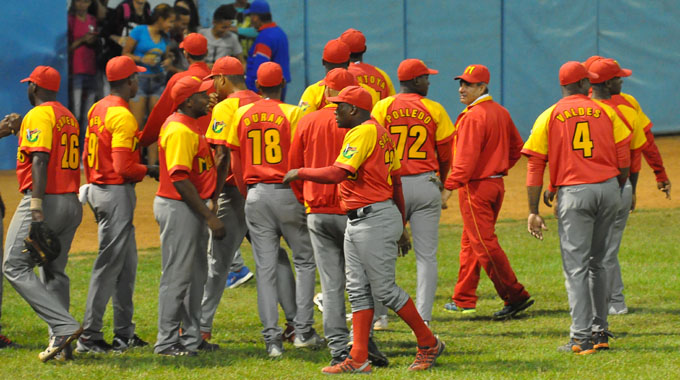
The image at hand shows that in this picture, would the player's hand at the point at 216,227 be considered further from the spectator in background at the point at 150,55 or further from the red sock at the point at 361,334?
the spectator in background at the point at 150,55

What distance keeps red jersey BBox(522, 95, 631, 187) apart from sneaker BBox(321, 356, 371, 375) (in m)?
1.98

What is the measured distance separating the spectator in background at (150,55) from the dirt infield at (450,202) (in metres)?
1.48

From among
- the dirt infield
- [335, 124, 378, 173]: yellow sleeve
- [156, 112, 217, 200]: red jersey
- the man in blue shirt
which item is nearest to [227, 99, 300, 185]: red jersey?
[156, 112, 217, 200]: red jersey

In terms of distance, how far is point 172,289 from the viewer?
726 centimetres

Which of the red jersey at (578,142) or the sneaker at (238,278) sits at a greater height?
the red jersey at (578,142)

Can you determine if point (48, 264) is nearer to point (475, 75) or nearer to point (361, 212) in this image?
point (361, 212)

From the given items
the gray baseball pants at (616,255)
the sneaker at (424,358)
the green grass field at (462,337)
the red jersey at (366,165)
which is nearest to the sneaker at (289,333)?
the green grass field at (462,337)

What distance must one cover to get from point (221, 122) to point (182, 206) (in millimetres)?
840

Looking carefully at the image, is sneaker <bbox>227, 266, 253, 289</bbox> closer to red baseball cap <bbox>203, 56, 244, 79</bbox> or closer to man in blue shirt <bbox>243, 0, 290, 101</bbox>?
red baseball cap <bbox>203, 56, 244, 79</bbox>

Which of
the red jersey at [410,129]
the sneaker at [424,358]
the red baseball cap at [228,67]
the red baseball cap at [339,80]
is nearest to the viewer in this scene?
the sneaker at [424,358]

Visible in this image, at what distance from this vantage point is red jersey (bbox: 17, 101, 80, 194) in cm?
717

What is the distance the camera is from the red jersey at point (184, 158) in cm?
702

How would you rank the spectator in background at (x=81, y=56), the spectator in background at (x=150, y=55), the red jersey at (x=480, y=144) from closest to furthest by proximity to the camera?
the red jersey at (x=480, y=144), the spectator in background at (x=150, y=55), the spectator in background at (x=81, y=56)

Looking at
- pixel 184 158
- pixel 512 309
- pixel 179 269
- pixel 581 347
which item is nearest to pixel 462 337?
pixel 512 309
